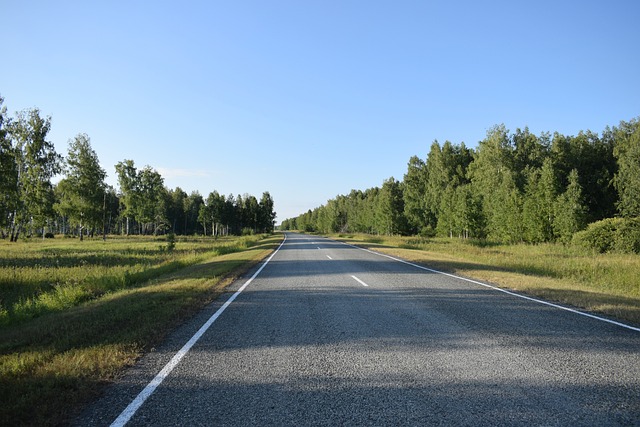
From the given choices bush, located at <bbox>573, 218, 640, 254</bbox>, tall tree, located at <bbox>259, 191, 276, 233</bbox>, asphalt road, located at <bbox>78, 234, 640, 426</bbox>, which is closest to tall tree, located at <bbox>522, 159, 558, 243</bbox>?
bush, located at <bbox>573, 218, 640, 254</bbox>

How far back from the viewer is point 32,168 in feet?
134

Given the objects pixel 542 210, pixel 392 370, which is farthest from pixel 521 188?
pixel 392 370

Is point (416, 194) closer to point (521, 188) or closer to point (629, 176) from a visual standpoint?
point (521, 188)

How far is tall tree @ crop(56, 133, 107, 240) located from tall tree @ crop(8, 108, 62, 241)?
272cm

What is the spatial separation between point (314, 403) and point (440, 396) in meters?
1.22

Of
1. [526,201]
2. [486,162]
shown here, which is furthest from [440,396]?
[486,162]

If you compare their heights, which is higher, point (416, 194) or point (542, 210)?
point (416, 194)

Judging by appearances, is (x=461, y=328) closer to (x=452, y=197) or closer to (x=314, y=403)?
(x=314, y=403)

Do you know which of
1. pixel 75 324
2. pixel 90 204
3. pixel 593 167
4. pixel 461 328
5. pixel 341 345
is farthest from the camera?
pixel 593 167

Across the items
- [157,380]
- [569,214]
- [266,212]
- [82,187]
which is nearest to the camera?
[157,380]

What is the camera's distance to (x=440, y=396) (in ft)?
11.8

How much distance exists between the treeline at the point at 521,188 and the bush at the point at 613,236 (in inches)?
224

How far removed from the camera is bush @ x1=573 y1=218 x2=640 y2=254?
27984mm

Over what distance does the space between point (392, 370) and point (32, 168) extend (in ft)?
162
